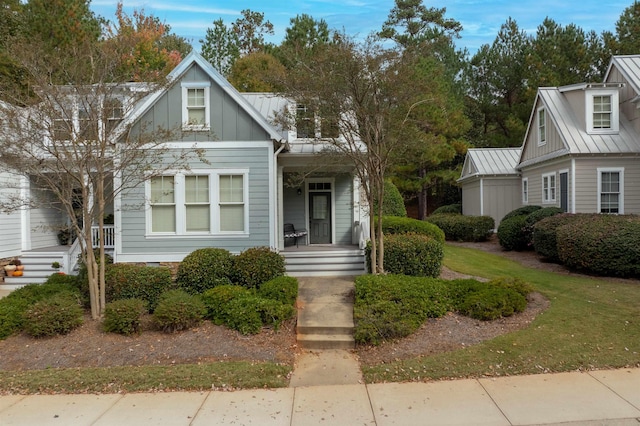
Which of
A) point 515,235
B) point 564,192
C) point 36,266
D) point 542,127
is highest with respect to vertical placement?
point 542,127

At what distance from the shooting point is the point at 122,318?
7816 mm

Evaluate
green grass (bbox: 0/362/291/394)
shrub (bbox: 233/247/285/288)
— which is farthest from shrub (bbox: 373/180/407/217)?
green grass (bbox: 0/362/291/394)

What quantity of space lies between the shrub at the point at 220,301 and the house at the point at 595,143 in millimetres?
13366

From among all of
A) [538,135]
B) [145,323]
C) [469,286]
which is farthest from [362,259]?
[538,135]

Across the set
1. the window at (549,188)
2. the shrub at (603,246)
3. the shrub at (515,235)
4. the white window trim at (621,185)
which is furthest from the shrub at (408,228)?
the window at (549,188)

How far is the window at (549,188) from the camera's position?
58.9 feet

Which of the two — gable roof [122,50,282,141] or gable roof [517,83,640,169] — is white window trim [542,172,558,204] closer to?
gable roof [517,83,640,169]

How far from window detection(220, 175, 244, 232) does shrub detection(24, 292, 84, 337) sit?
13.3 feet

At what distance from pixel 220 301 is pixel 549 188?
50.7ft

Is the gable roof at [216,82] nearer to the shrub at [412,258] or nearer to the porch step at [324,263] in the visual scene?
the porch step at [324,263]

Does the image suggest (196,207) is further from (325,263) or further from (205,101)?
(325,263)

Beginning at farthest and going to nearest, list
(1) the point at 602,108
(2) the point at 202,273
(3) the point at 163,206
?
(1) the point at 602,108
(3) the point at 163,206
(2) the point at 202,273

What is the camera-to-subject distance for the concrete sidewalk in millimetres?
4855

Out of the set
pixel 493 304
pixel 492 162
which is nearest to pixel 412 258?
pixel 493 304
